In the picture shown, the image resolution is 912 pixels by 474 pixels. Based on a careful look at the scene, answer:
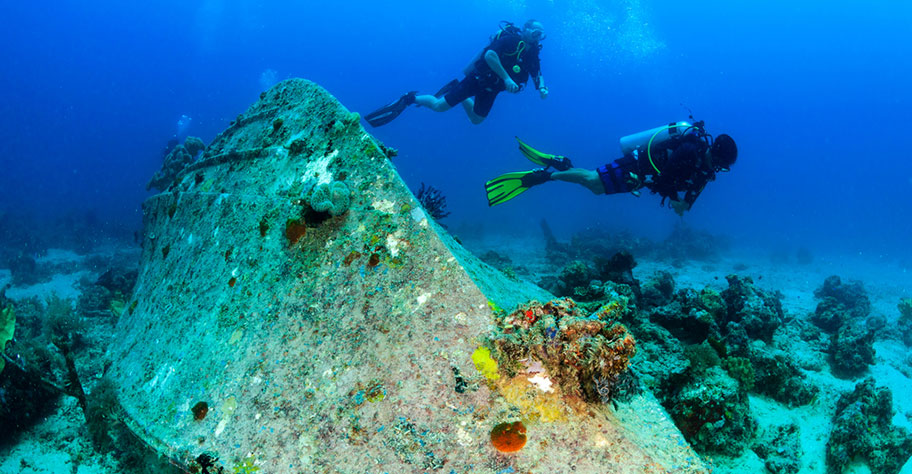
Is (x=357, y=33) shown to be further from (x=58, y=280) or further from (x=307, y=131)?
(x=307, y=131)

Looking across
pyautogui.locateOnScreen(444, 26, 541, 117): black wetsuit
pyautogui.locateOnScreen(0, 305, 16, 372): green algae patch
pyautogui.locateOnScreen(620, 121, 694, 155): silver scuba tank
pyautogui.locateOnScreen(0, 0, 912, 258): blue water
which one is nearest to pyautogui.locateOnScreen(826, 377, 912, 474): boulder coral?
pyautogui.locateOnScreen(620, 121, 694, 155): silver scuba tank

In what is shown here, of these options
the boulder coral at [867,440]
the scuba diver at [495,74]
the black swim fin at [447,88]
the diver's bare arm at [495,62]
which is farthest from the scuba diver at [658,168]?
the black swim fin at [447,88]

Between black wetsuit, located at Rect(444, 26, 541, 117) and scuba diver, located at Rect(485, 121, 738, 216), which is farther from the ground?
black wetsuit, located at Rect(444, 26, 541, 117)

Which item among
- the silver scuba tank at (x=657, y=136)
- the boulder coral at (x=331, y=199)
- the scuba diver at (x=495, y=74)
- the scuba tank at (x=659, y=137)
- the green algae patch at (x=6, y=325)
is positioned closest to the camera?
the boulder coral at (x=331, y=199)

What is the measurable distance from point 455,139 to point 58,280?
134473 millimetres

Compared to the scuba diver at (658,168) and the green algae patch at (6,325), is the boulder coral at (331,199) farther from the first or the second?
the scuba diver at (658,168)

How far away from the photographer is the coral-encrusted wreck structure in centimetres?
205

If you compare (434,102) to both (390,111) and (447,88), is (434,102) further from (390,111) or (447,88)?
(390,111)

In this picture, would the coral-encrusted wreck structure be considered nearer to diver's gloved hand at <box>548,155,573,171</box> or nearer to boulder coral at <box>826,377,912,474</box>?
boulder coral at <box>826,377,912,474</box>

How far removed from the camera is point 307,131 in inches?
141

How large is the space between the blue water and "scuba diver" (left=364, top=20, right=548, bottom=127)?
84.4 metres

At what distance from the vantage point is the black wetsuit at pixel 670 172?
274 inches

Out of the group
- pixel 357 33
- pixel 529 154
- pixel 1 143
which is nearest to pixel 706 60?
pixel 357 33

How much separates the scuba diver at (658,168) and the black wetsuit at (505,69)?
3.74 m
